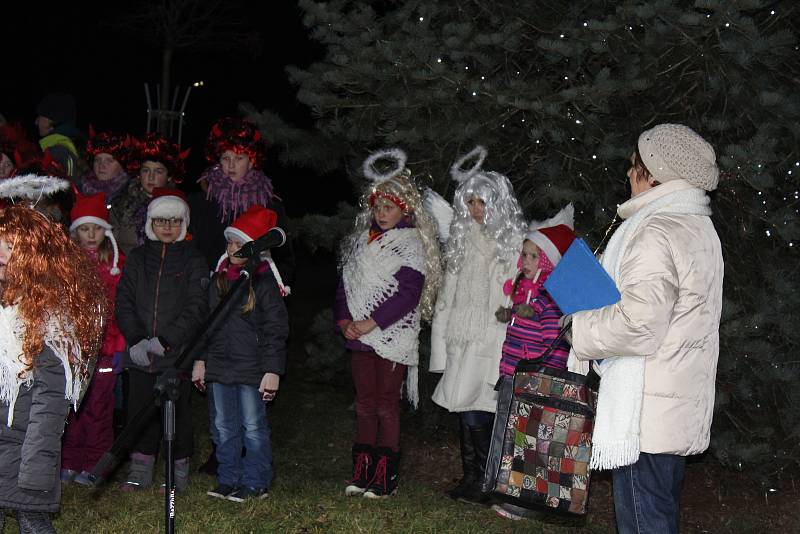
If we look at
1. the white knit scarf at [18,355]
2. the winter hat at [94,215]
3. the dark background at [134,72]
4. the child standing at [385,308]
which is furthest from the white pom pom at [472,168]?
the dark background at [134,72]

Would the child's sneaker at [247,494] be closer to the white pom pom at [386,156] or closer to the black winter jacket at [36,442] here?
the black winter jacket at [36,442]

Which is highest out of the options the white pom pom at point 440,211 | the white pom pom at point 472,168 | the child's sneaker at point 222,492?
the white pom pom at point 472,168

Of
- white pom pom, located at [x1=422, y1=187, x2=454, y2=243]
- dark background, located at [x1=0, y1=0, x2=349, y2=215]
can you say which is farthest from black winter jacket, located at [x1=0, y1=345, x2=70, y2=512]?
dark background, located at [x1=0, y1=0, x2=349, y2=215]

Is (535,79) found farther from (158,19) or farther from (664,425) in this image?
(158,19)

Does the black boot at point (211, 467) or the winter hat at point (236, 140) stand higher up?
the winter hat at point (236, 140)

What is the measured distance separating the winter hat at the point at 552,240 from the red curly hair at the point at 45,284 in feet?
8.02

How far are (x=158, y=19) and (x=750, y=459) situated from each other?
47.8 ft

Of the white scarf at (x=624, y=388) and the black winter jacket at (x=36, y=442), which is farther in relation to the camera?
the black winter jacket at (x=36, y=442)

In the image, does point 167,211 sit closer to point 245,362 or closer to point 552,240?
point 245,362

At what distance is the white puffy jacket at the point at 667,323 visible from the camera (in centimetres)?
360

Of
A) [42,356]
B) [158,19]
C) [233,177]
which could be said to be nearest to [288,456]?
[233,177]

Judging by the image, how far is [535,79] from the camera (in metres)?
6.49

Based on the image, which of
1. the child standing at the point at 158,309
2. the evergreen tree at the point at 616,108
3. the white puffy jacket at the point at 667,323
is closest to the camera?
the white puffy jacket at the point at 667,323

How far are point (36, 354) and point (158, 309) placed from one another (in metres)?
1.77
